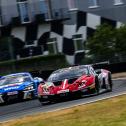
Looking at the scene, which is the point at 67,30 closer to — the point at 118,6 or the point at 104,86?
the point at 118,6

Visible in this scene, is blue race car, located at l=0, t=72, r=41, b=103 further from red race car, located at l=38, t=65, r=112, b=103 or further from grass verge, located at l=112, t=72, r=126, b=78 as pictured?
grass verge, located at l=112, t=72, r=126, b=78

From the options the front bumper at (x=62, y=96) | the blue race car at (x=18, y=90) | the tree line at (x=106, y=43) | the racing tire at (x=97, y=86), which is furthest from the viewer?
the tree line at (x=106, y=43)

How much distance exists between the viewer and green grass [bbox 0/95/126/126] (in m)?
11.9

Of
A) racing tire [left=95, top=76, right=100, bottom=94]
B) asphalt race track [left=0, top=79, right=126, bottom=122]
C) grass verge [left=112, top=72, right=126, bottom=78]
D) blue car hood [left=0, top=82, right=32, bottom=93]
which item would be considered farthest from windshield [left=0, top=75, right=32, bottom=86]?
grass verge [left=112, top=72, right=126, bottom=78]

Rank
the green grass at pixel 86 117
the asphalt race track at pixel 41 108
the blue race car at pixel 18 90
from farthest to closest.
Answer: the blue race car at pixel 18 90
the asphalt race track at pixel 41 108
the green grass at pixel 86 117

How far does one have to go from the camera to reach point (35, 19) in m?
49.6

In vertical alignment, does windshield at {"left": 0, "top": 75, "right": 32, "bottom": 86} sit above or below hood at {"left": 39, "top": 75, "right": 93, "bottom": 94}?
below

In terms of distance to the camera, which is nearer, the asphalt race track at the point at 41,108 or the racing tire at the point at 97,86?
the asphalt race track at the point at 41,108

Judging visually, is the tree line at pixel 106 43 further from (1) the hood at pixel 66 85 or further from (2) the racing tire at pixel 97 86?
(1) the hood at pixel 66 85

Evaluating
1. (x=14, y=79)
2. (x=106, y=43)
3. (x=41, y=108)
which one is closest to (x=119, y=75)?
(x=106, y=43)

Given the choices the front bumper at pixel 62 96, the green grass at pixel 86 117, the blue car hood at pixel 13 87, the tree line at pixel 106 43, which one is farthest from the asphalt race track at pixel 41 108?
the tree line at pixel 106 43

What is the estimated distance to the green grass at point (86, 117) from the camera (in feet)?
39.0

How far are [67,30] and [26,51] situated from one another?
398 cm

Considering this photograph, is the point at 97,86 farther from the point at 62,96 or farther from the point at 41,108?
the point at 41,108
